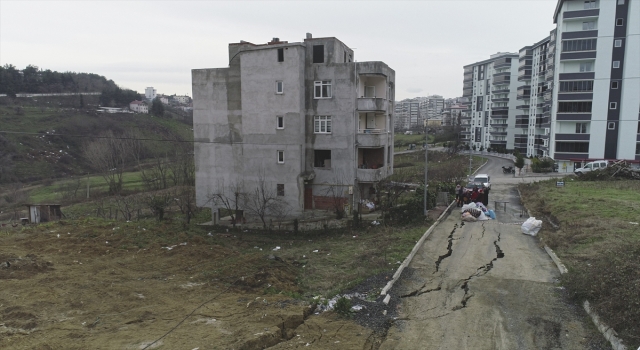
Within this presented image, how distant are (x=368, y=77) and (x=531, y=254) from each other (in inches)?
733

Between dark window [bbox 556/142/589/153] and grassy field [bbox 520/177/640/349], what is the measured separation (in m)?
21.1

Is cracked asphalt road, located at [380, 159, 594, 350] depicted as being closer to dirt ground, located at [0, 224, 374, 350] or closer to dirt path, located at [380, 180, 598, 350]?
dirt path, located at [380, 180, 598, 350]

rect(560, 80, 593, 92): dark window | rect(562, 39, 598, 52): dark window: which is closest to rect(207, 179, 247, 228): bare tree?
rect(560, 80, 593, 92): dark window

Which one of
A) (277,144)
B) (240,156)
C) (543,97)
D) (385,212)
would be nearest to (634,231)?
(385,212)

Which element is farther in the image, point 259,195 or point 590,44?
point 590,44

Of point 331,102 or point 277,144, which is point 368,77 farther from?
point 277,144

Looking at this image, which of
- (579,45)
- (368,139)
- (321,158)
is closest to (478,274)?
(368,139)

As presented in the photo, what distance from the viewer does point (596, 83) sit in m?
54.2

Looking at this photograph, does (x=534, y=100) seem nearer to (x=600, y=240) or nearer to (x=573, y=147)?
(x=573, y=147)

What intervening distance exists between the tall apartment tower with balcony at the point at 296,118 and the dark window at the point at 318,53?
70 mm

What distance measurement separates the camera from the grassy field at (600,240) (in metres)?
9.68

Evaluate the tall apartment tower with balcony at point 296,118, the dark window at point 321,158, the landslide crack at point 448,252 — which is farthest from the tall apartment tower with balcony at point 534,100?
the landslide crack at point 448,252

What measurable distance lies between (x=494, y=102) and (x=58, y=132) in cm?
9166

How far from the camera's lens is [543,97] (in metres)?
73.1
